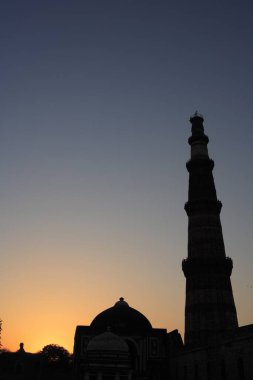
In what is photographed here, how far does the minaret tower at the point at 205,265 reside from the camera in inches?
1612

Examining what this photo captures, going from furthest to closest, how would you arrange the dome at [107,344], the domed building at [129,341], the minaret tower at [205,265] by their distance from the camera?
1. the minaret tower at [205,265]
2. the domed building at [129,341]
3. the dome at [107,344]

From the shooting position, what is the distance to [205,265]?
43.1 m

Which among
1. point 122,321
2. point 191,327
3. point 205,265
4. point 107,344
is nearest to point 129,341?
point 122,321

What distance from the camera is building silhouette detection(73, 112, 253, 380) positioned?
1356 inches

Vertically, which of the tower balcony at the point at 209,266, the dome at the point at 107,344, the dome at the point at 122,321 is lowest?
the dome at the point at 107,344

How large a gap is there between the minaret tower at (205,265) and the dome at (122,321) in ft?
16.5

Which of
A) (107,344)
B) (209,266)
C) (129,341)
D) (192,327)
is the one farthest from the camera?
(209,266)

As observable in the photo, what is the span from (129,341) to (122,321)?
216 cm

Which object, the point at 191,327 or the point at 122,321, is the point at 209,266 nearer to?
the point at 191,327

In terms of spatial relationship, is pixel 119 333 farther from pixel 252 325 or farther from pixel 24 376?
pixel 24 376

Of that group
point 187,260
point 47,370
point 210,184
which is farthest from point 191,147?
point 47,370

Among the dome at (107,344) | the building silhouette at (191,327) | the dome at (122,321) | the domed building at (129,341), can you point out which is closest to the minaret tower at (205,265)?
the building silhouette at (191,327)

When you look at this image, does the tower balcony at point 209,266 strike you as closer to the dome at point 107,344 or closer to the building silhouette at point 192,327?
the building silhouette at point 192,327

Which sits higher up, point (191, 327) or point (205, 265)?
point (205, 265)
